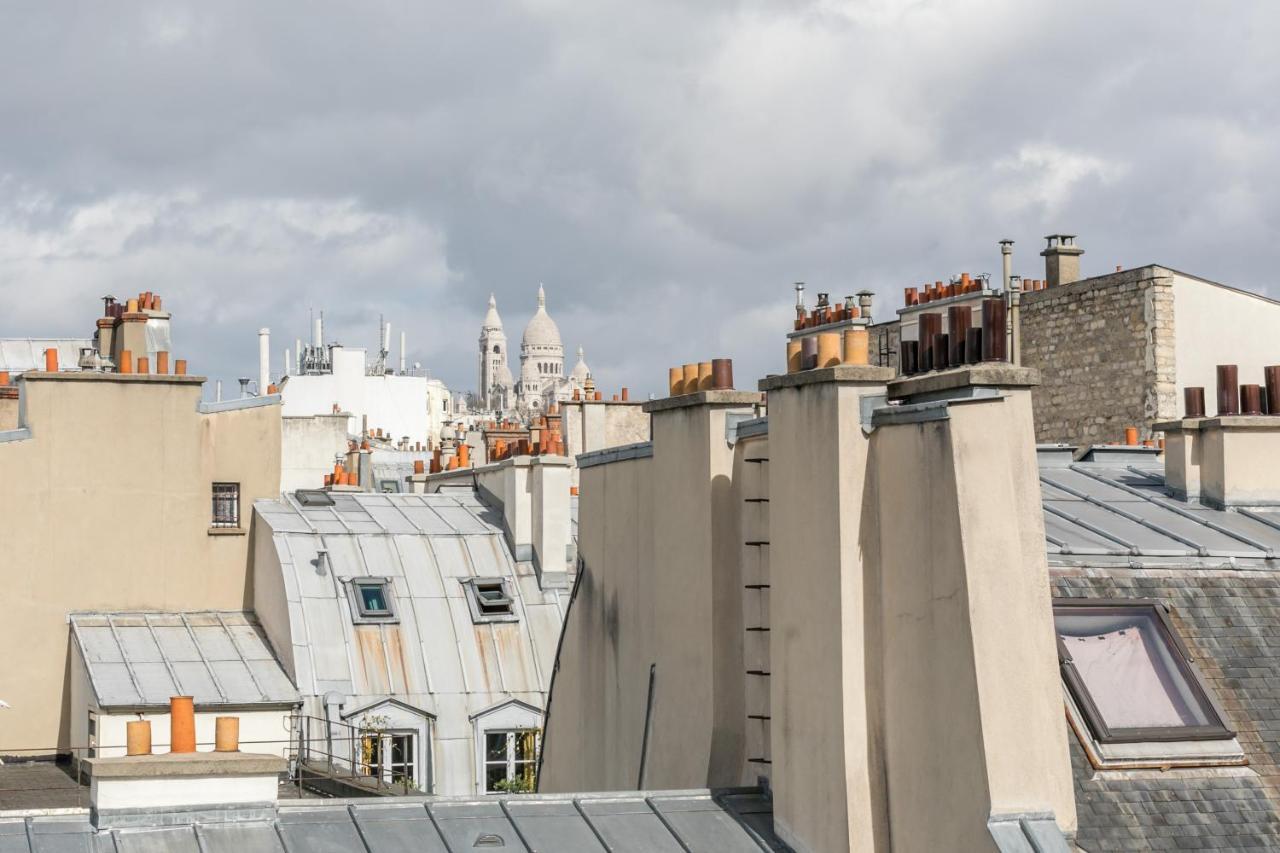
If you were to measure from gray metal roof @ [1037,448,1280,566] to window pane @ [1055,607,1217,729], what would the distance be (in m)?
0.60

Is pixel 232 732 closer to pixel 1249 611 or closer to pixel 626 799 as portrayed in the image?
pixel 626 799

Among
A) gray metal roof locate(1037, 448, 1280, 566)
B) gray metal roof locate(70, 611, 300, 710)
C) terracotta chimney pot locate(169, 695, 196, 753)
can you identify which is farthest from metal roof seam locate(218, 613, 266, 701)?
terracotta chimney pot locate(169, 695, 196, 753)

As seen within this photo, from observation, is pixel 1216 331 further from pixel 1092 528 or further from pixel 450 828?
pixel 450 828

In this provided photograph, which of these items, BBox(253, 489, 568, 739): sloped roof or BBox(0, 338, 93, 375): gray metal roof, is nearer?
BBox(253, 489, 568, 739): sloped roof

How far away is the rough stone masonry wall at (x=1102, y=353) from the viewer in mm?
31141

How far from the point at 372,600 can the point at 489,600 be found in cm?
205

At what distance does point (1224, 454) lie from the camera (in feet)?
50.4

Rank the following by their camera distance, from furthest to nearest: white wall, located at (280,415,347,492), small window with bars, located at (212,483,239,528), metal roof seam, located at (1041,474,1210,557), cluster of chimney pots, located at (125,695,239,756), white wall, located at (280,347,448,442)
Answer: white wall, located at (280,347,448,442) → white wall, located at (280,415,347,492) → small window with bars, located at (212,483,239,528) → metal roof seam, located at (1041,474,1210,557) → cluster of chimney pots, located at (125,695,239,756)

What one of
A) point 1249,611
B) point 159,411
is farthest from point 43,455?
point 1249,611

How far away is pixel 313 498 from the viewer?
30.9 meters

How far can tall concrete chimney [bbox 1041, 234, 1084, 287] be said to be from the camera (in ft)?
112

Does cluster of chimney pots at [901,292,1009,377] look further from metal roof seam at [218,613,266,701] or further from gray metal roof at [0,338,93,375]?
gray metal roof at [0,338,93,375]

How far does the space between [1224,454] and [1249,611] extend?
2585mm

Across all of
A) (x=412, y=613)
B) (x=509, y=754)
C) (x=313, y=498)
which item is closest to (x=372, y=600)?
(x=412, y=613)
